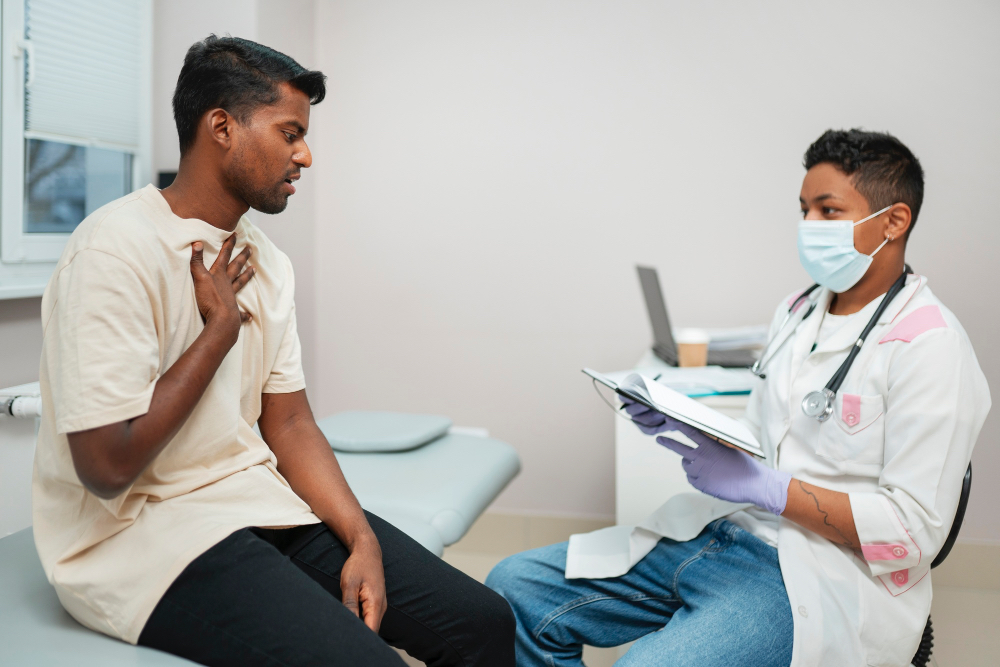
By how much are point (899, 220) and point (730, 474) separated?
1.79ft

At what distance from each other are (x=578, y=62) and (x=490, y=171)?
0.51 m

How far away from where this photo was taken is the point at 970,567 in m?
2.55

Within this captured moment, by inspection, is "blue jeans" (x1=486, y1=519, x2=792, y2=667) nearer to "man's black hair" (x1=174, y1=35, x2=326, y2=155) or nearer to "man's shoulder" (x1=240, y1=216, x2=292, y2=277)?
"man's shoulder" (x1=240, y1=216, x2=292, y2=277)

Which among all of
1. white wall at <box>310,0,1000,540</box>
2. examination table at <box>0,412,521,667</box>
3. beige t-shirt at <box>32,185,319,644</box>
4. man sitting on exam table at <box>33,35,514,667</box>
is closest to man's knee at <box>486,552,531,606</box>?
examination table at <box>0,412,521,667</box>

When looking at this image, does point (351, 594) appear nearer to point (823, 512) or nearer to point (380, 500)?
point (380, 500)

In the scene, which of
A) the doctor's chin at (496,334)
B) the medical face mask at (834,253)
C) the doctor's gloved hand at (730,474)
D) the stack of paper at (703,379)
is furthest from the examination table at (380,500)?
the medical face mask at (834,253)

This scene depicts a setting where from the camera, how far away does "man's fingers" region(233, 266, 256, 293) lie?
1.16 m

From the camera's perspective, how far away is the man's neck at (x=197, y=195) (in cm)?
110

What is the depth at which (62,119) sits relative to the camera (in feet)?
6.39

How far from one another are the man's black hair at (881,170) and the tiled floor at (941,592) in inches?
53.0

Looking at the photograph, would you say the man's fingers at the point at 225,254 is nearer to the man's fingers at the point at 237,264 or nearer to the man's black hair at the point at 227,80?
the man's fingers at the point at 237,264

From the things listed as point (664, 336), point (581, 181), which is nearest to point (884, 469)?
point (664, 336)

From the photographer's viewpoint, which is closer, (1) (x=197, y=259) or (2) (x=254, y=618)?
(2) (x=254, y=618)

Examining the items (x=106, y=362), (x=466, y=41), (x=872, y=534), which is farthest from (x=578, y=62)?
(x=106, y=362)
